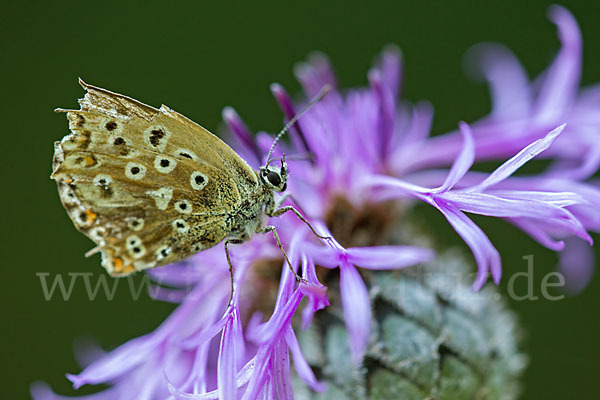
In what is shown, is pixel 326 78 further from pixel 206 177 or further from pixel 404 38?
pixel 404 38

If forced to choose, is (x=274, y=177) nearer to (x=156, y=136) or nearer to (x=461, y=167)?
(x=156, y=136)

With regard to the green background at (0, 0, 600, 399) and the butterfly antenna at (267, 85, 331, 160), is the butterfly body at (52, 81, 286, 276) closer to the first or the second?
the butterfly antenna at (267, 85, 331, 160)

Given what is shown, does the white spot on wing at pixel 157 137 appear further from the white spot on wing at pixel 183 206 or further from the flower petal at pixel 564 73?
the flower petal at pixel 564 73

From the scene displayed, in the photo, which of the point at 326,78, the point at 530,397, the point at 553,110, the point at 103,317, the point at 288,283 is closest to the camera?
the point at 288,283

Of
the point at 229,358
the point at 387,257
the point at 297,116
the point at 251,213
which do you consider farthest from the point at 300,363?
the point at 297,116

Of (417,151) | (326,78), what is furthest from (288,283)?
(326,78)

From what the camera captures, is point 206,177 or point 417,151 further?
point 417,151

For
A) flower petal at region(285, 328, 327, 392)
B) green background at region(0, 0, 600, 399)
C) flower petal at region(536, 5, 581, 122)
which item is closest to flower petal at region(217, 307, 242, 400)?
flower petal at region(285, 328, 327, 392)
